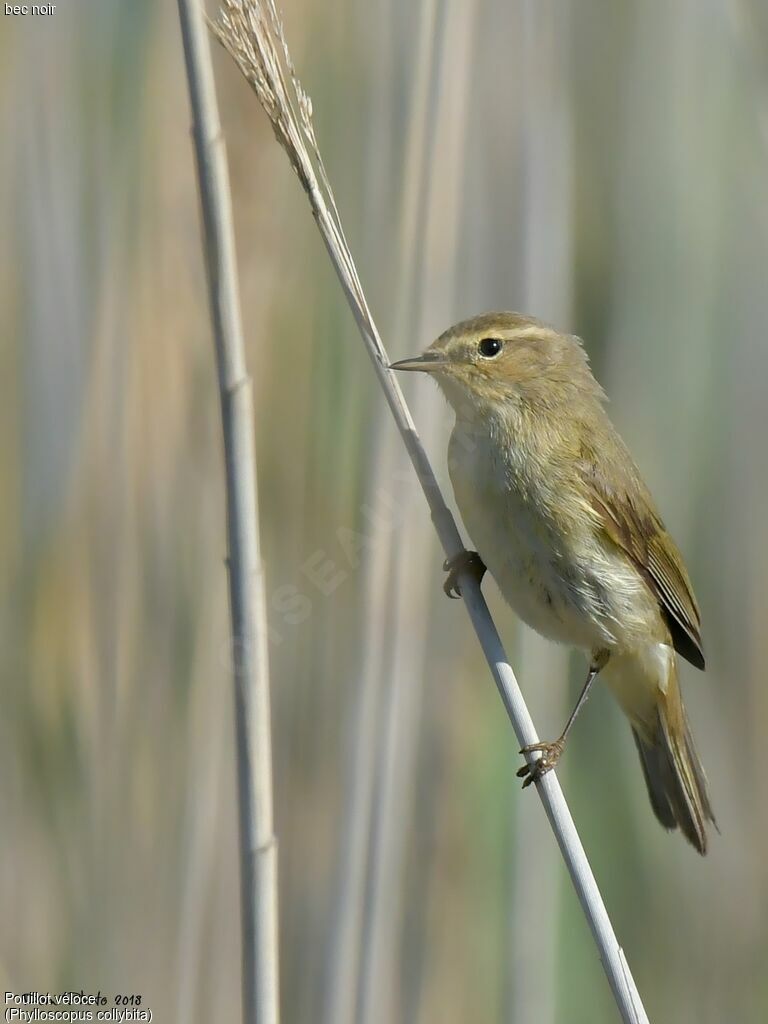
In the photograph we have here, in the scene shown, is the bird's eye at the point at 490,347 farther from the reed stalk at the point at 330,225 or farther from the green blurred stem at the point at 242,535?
the green blurred stem at the point at 242,535

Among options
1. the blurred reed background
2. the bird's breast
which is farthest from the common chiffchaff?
the blurred reed background

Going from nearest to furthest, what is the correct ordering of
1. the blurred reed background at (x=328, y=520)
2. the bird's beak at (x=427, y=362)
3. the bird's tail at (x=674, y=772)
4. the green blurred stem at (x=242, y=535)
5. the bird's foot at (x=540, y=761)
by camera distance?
the green blurred stem at (x=242, y=535) → the bird's foot at (x=540, y=761) → the bird's beak at (x=427, y=362) → the blurred reed background at (x=328, y=520) → the bird's tail at (x=674, y=772)

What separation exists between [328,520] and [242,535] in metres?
0.79

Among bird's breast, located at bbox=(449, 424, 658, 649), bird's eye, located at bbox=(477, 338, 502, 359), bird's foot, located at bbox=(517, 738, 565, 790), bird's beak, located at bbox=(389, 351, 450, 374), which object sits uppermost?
bird's eye, located at bbox=(477, 338, 502, 359)

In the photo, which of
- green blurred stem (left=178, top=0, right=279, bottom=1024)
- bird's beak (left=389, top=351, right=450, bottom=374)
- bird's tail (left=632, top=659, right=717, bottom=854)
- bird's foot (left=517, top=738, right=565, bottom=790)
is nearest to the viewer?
green blurred stem (left=178, top=0, right=279, bottom=1024)

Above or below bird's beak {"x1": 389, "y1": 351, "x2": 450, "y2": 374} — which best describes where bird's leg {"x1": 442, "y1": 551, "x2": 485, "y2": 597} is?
below

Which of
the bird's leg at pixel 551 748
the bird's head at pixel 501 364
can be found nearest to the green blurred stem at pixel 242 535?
the bird's leg at pixel 551 748

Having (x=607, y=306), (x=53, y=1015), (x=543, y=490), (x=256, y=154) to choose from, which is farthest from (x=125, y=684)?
(x=607, y=306)

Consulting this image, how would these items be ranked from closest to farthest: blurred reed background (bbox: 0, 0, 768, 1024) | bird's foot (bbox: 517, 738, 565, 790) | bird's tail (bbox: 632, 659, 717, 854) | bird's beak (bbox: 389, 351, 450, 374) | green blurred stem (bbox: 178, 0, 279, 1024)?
green blurred stem (bbox: 178, 0, 279, 1024) → bird's foot (bbox: 517, 738, 565, 790) → bird's beak (bbox: 389, 351, 450, 374) → blurred reed background (bbox: 0, 0, 768, 1024) → bird's tail (bbox: 632, 659, 717, 854)

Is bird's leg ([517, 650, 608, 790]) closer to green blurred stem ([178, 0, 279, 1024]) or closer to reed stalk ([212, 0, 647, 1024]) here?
reed stalk ([212, 0, 647, 1024])

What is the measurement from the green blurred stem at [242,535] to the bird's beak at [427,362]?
1.78 ft

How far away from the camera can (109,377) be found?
2334 mm

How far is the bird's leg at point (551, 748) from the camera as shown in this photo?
1826mm

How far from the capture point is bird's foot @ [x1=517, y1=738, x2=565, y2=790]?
175 cm
